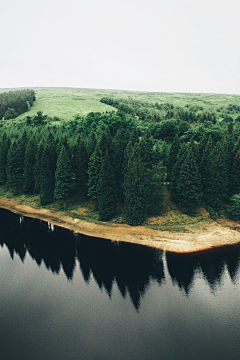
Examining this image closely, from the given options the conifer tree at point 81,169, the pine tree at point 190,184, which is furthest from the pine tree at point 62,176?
the pine tree at point 190,184

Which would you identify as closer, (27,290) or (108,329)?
(108,329)

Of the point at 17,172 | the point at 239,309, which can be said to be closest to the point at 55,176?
the point at 17,172

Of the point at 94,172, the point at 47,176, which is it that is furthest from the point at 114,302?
the point at 47,176

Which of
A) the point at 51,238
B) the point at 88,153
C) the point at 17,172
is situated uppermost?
the point at 88,153

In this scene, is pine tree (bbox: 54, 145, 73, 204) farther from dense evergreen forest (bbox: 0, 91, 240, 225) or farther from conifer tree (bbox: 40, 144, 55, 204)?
conifer tree (bbox: 40, 144, 55, 204)

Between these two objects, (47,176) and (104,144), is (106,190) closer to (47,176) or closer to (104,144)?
(104,144)

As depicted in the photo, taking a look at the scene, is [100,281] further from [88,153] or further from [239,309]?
[88,153]
